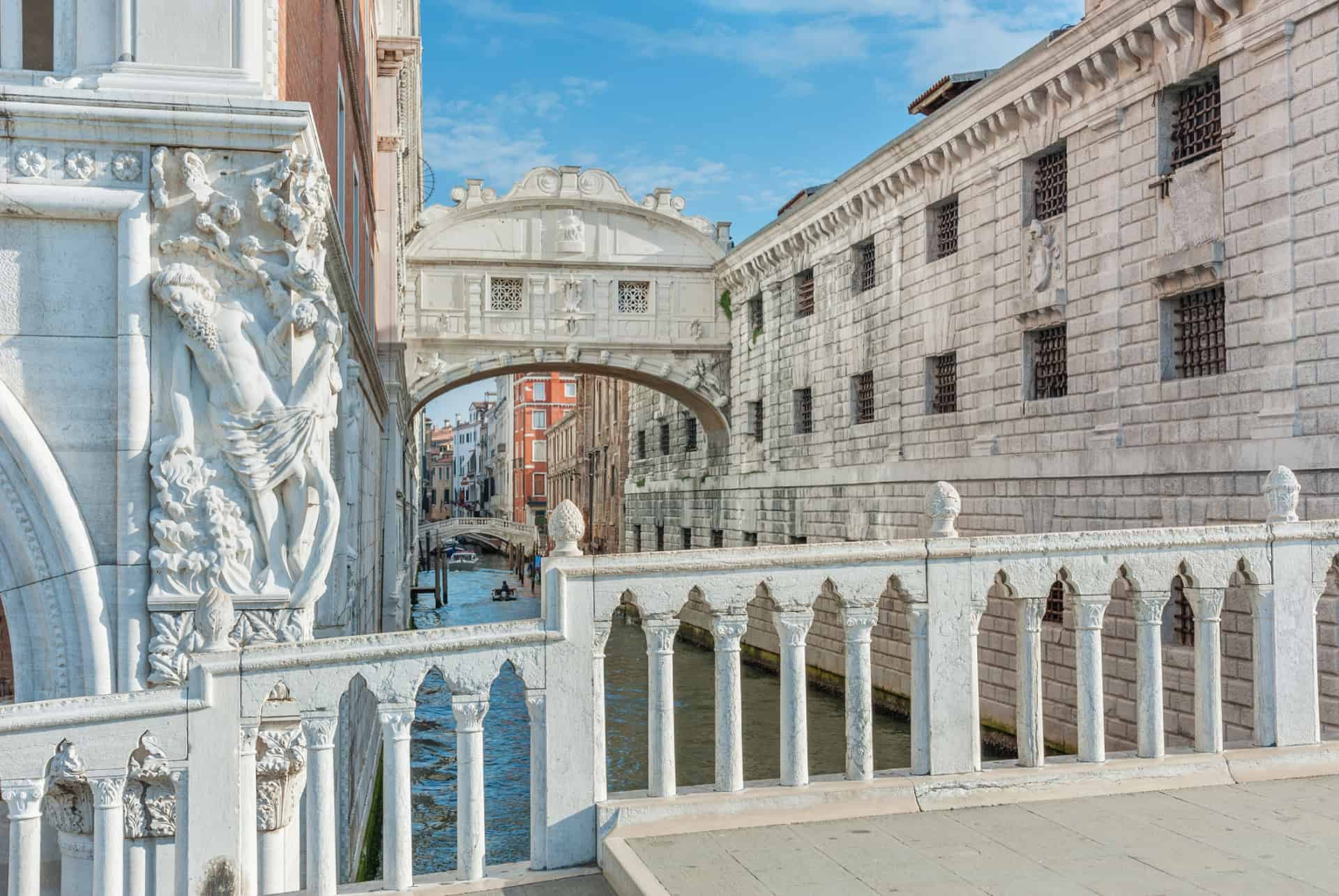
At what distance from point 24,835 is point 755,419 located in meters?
23.0

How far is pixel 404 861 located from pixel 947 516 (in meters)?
2.52

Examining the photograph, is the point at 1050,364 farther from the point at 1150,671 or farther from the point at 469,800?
the point at 469,800

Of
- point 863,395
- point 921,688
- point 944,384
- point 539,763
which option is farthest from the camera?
point 863,395

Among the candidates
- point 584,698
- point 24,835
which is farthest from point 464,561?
point 24,835

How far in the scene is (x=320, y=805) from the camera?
12.8ft

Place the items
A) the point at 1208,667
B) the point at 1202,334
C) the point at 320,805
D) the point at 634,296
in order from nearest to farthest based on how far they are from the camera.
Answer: the point at 320,805, the point at 1208,667, the point at 1202,334, the point at 634,296

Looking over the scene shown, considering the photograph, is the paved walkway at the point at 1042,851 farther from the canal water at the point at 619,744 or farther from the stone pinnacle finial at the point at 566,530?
the canal water at the point at 619,744

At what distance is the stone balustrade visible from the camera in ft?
12.5

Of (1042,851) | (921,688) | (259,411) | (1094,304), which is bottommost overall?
(1042,851)

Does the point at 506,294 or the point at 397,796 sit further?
the point at 506,294

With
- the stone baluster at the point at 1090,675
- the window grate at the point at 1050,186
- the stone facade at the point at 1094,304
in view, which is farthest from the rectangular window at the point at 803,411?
the stone baluster at the point at 1090,675

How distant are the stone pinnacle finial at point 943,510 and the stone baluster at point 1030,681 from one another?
0.41 meters

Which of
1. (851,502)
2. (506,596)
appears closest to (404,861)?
(851,502)

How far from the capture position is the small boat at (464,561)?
6788cm
